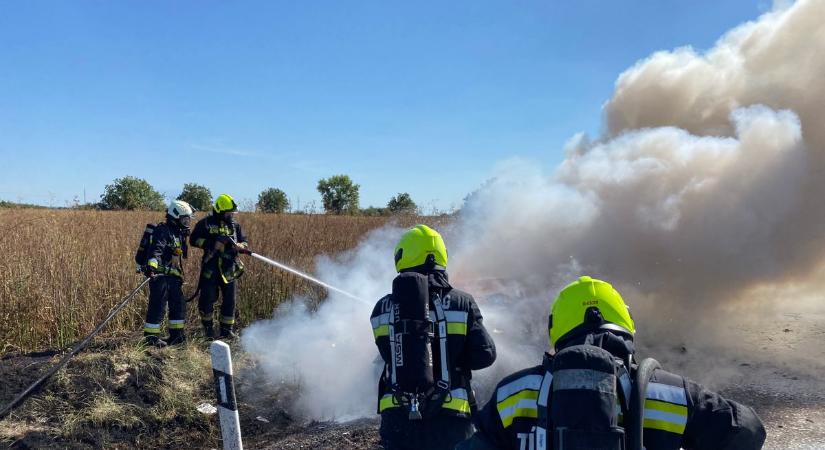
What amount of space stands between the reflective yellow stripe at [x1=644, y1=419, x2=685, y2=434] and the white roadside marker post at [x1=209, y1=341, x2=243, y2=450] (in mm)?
2427

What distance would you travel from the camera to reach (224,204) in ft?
24.3

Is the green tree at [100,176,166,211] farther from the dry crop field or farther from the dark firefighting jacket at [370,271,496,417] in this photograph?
the dark firefighting jacket at [370,271,496,417]

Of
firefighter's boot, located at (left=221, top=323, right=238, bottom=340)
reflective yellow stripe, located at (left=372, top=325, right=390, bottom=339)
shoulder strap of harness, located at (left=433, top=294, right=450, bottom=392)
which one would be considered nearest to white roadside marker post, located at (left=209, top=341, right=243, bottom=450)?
reflective yellow stripe, located at (left=372, top=325, right=390, bottom=339)

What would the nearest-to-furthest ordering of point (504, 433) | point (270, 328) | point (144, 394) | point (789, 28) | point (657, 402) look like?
point (657, 402)
point (504, 433)
point (144, 394)
point (270, 328)
point (789, 28)

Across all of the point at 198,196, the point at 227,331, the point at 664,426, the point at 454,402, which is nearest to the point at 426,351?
the point at 454,402

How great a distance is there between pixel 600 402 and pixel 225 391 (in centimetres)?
256

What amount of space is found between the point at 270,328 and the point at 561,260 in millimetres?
4444

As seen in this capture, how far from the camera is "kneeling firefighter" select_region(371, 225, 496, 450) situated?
9.48 feet

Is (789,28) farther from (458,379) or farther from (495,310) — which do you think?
(458,379)

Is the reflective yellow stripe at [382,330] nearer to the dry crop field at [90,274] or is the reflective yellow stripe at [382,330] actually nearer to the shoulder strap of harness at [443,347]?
the shoulder strap of harness at [443,347]

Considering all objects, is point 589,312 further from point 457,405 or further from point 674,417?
point 457,405

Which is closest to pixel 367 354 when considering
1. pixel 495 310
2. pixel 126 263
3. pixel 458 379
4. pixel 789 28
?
pixel 495 310

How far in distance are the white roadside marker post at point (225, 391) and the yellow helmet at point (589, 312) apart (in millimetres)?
2147

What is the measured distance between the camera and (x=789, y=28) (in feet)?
31.5
